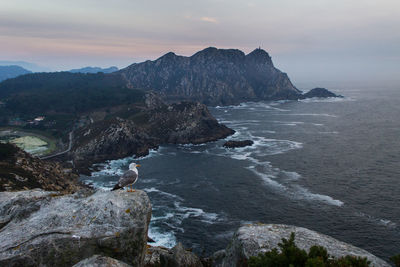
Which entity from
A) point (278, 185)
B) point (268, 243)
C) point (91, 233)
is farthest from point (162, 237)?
point (268, 243)

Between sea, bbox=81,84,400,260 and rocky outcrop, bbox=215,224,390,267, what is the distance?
1207 inches

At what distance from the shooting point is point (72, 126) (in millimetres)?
162500

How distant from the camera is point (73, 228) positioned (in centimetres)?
1429

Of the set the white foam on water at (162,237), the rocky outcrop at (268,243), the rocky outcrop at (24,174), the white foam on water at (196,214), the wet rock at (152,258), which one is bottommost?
the white foam on water at (162,237)

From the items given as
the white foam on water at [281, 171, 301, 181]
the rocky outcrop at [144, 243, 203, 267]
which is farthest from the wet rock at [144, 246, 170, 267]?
the white foam on water at [281, 171, 301, 181]

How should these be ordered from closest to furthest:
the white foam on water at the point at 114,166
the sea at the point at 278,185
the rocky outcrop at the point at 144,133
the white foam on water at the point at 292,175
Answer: the sea at the point at 278,185
the white foam on water at the point at 292,175
the white foam on water at the point at 114,166
the rocky outcrop at the point at 144,133

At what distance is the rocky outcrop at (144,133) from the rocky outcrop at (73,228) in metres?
85.0

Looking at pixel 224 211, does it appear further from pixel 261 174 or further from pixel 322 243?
pixel 322 243

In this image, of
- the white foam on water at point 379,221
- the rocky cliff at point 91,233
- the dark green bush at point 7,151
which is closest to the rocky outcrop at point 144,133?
the dark green bush at point 7,151

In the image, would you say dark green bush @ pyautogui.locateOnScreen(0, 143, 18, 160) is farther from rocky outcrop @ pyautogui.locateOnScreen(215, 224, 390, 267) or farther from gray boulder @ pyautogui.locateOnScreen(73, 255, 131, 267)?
rocky outcrop @ pyautogui.locateOnScreen(215, 224, 390, 267)

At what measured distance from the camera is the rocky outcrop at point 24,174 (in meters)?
47.1

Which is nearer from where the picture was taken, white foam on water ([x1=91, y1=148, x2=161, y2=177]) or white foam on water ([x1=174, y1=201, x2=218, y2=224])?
white foam on water ([x1=174, y1=201, x2=218, y2=224])

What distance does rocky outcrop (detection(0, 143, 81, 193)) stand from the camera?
154 ft

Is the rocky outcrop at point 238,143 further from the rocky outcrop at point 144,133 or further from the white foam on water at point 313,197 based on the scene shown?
the white foam on water at point 313,197
